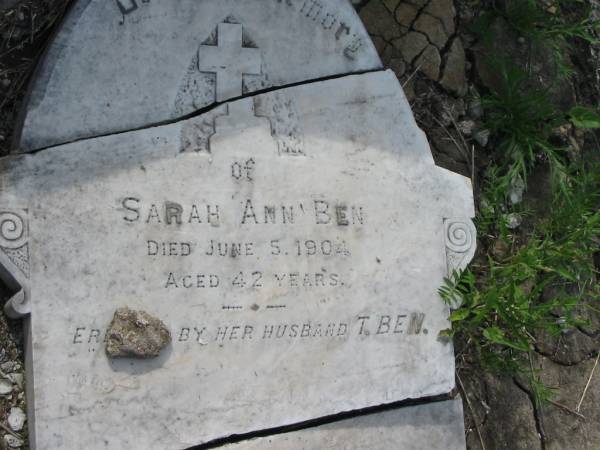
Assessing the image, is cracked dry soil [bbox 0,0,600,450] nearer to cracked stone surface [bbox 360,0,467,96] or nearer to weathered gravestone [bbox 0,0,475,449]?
cracked stone surface [bbox 360,0,467,96]

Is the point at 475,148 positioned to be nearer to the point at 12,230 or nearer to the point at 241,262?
the point at 241,262

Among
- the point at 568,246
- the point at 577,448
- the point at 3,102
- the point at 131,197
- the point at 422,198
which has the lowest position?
the point at 577,448

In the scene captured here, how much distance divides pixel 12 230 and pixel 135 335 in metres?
0.47

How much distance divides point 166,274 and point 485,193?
1.46m

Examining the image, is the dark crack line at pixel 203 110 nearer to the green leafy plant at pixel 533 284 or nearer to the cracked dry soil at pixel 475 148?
the cracked dry soil at pixel 475 148

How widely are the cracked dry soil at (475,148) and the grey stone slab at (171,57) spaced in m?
0.48

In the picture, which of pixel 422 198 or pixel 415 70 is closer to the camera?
pixel 422 198

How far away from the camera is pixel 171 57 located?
294 cm

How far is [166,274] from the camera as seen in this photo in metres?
2.80

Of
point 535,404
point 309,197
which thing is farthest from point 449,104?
point 535,404

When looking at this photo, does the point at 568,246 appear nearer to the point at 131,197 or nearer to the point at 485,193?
the point at 485,193

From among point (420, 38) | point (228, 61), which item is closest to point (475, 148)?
point (420, 38)

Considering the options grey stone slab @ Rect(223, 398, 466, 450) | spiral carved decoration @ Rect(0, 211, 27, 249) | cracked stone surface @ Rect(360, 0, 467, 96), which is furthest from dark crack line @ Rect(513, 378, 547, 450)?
spiral carved decoration @ Rect(0, 211, 27, 249)

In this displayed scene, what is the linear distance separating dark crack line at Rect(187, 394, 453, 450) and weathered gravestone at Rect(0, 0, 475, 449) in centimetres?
4
